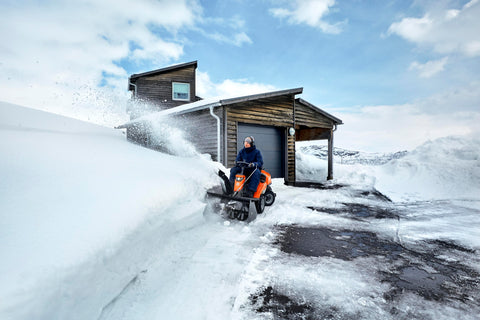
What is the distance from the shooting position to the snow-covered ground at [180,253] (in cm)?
176

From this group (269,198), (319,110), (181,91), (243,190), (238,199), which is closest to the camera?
(238,199)

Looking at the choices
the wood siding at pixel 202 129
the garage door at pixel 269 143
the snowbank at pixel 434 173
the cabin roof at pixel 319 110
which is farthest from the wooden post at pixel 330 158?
the wood siding at pixel 202 129

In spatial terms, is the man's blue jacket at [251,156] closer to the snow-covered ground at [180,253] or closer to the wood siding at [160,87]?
the snow-covered ground at [180,253]

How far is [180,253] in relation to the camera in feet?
9.98

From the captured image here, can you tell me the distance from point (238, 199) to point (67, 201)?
266 cm

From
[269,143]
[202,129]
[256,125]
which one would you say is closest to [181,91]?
[202,129]

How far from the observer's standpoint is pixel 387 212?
547cm

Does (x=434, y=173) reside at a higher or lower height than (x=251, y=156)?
lower

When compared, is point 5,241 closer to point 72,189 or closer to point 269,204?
point 72,189

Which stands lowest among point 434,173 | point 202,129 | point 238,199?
→ point 238,199

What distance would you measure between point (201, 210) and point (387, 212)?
423 cm

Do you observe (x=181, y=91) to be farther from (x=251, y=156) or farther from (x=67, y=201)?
(x=67, y=201)

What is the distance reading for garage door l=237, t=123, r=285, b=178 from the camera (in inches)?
378

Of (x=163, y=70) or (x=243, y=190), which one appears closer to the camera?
(x=243, y=190)
